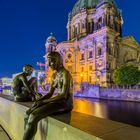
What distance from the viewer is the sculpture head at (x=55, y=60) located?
393cm

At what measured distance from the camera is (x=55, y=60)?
398cm

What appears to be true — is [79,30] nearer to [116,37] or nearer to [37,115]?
[116,37]

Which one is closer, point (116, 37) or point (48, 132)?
point (48, 132)

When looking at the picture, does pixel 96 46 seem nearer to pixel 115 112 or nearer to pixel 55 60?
pixel 115 112

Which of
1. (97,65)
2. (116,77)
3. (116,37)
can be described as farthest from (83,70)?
(116,77)

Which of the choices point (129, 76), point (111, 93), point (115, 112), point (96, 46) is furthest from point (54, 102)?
point (96, 46)

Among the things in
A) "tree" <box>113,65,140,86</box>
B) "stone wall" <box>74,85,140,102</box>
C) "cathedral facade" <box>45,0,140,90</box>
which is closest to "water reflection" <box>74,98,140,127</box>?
"stone wall" <box>74,85,140,102</box>

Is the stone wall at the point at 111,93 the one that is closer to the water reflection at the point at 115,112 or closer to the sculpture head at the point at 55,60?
the water reflection at the point at 115,112

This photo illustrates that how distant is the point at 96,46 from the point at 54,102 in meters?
54.1

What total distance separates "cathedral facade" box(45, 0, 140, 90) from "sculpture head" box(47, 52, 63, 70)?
4819 cm

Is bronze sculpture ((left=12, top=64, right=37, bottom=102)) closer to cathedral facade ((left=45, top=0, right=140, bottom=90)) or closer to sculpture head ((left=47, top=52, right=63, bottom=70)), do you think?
sculpture head ((left=47, top=52, right=63, bottom=70))

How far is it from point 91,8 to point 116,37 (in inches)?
700

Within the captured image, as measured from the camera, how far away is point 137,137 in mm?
2125

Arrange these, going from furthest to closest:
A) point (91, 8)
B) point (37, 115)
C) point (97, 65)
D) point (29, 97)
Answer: point (91, 8) → point (97, 65) → point (29, 97) → point (37, 115)
